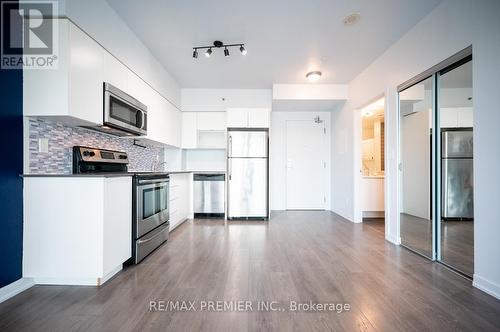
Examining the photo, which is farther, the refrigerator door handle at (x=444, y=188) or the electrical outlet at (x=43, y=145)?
the refrigerator door handle at (x=444, y=188)

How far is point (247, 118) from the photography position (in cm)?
457

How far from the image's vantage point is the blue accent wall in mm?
1705

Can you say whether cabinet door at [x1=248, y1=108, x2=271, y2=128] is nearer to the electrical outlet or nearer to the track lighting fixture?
the track lighting fixture

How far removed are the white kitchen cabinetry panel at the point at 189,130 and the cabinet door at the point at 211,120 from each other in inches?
4.3

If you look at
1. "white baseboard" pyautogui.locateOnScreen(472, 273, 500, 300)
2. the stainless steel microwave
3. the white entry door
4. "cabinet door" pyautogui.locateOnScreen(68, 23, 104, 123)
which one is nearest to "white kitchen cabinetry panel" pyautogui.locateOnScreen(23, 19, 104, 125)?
"cabinet door" pyautogui.locateOnScreen(68, 23, 104, 123)

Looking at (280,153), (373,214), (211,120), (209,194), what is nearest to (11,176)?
(209,194)

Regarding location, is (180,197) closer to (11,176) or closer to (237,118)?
(237,118)

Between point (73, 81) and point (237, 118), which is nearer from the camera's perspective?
point (73, 81)

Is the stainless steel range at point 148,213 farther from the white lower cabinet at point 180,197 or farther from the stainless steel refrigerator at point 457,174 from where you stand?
the stainless steel refrigerator at point 457,174

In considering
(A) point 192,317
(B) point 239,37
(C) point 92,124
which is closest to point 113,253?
(A) point 192,317

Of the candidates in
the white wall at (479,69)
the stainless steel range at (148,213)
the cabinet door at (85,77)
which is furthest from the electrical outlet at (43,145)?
the white wall at (479,69)

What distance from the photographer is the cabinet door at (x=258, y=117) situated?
457cm

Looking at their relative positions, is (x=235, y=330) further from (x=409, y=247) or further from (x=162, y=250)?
(x=409, y=247)

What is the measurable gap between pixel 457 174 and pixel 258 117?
3.13 meters
